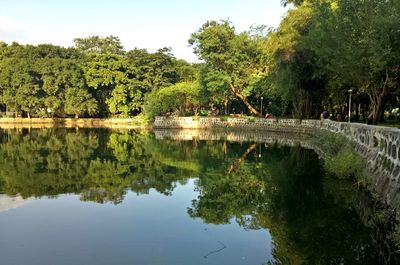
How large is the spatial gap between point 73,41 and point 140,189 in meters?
73.8

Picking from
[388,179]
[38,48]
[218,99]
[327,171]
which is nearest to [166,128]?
[218,99]

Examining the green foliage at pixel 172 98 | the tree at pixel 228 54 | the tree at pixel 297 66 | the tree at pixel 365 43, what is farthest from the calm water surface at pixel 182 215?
the green foliage at pixel 172 98

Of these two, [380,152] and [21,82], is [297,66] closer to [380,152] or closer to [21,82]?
[380,152]

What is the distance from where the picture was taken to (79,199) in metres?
12.5

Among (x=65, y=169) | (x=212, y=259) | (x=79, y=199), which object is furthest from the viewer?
(x=65, y=169)

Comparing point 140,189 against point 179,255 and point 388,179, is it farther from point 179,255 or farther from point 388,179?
point 388,179

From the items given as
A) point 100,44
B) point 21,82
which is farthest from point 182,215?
point 100,44

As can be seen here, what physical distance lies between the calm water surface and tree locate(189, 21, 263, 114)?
29.1m

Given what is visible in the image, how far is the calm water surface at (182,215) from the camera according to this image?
7879 millimetres

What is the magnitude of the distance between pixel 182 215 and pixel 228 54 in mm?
38460

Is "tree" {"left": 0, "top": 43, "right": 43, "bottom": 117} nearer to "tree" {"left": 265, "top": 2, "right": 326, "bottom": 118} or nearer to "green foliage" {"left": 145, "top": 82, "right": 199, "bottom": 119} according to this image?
"green foliage" {"left": 145, "top": 82, "right": 199, "bottom": 119}

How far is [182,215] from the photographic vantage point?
10805mm

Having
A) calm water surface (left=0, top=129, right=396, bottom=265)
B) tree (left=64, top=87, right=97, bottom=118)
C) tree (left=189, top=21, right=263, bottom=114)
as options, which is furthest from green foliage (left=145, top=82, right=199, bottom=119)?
calm water surface (left=0, top=129, right=396, bottom=265)

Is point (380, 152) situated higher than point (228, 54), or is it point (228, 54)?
point (228, 54)
